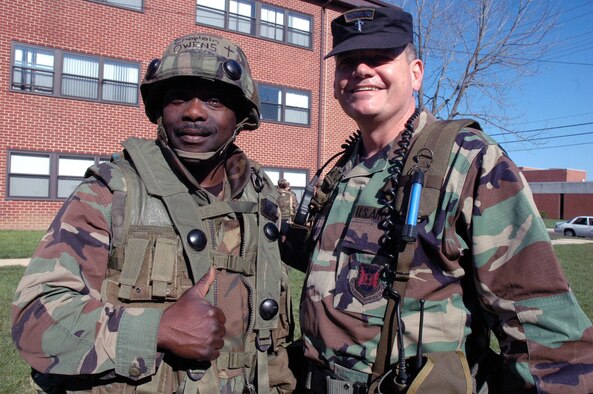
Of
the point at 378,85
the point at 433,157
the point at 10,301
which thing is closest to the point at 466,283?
the point at 433,157

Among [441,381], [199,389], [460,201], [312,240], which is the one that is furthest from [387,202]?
[199,389]

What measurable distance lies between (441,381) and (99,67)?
49.8 ft

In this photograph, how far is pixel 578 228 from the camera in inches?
1075

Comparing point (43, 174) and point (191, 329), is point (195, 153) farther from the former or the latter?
point (43, 174)

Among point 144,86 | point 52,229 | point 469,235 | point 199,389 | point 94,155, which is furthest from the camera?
point 94,155

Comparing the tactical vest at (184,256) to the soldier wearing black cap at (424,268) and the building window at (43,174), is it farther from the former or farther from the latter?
the building window at (43,174)

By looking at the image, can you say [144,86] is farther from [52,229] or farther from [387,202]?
[387,202]

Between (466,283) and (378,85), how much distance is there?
103cm

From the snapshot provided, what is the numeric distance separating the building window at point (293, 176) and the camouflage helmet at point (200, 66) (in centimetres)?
1423

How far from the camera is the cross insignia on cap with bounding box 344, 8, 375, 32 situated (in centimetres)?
232

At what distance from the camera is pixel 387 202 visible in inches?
81.3

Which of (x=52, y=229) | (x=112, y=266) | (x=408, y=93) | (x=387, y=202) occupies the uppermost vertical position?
(x=408, y=93)

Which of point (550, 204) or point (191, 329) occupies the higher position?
point (550, 204)

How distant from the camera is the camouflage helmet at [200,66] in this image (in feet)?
8.11
